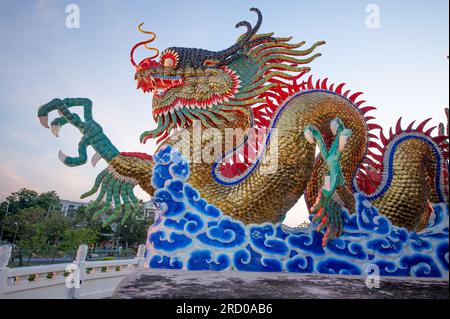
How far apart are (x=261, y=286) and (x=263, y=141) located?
234 centimetres

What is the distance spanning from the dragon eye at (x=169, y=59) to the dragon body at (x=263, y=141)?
17 mm

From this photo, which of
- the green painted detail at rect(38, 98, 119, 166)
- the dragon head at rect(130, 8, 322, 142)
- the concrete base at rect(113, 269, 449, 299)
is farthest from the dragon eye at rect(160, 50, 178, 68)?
the concrete base at rect(113, 269, 449, 299)

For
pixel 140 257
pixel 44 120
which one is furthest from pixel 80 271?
pixel 44 120

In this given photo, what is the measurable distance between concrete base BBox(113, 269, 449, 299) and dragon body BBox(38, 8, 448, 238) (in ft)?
2.79

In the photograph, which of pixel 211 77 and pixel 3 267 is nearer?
pixel 3 267

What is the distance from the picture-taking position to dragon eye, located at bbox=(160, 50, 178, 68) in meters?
5.19

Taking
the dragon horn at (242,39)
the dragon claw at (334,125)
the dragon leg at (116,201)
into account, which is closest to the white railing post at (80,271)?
the dragon leg at (116,201)

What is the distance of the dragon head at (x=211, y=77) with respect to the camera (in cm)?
504

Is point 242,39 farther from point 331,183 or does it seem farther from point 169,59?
point 331,183

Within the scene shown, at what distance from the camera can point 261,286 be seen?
3307 millimetres

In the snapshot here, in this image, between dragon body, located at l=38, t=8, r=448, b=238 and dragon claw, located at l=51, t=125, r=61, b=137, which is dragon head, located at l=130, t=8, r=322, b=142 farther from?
dragon claw, located at l=51, t=125, r=61, b=137

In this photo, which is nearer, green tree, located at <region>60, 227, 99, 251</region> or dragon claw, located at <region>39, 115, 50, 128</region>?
dragon claw, located at <region>39, 115, 50, 128</region>

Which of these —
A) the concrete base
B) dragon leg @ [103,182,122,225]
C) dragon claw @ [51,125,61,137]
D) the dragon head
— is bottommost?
the concrete base
